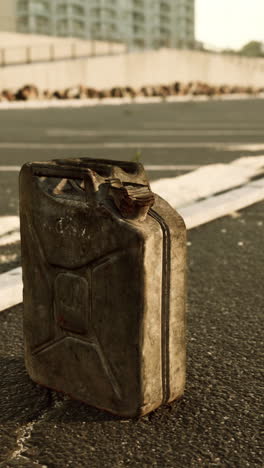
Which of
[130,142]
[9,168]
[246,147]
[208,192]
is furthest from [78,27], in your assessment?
[208,192]

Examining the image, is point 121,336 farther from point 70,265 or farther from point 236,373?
point 236,373

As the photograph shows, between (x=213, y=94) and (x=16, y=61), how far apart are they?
1150 centimetres

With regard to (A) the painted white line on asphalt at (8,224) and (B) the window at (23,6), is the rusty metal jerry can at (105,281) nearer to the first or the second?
(A) the painted white line on asphalt at (8,224)

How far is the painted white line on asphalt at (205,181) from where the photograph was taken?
585cm

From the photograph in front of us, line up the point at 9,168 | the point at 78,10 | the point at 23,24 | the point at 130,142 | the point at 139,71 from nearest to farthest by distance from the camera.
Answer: the point at 9,168 < the point at 130,142 < the point at 139,71 < the point at 23,24 < the point at 78,10

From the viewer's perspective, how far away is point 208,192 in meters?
6.04

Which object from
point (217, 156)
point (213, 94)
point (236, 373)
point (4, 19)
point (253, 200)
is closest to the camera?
point (236, 373)

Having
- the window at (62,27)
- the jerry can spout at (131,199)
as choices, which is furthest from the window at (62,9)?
the jerry can spout at (131,199)

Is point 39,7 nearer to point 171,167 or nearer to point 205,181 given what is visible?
point 171,167

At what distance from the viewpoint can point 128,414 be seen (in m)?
2.07

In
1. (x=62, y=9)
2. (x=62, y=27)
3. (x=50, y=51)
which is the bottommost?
(x=50, y=51)

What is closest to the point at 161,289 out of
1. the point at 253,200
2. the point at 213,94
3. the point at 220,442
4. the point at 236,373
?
the point at 220,442

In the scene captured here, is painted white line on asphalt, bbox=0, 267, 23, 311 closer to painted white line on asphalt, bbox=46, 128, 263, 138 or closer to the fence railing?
painted white line on asphalt, bbox=46, 128, 263, 138

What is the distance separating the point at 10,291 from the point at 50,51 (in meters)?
38.9
